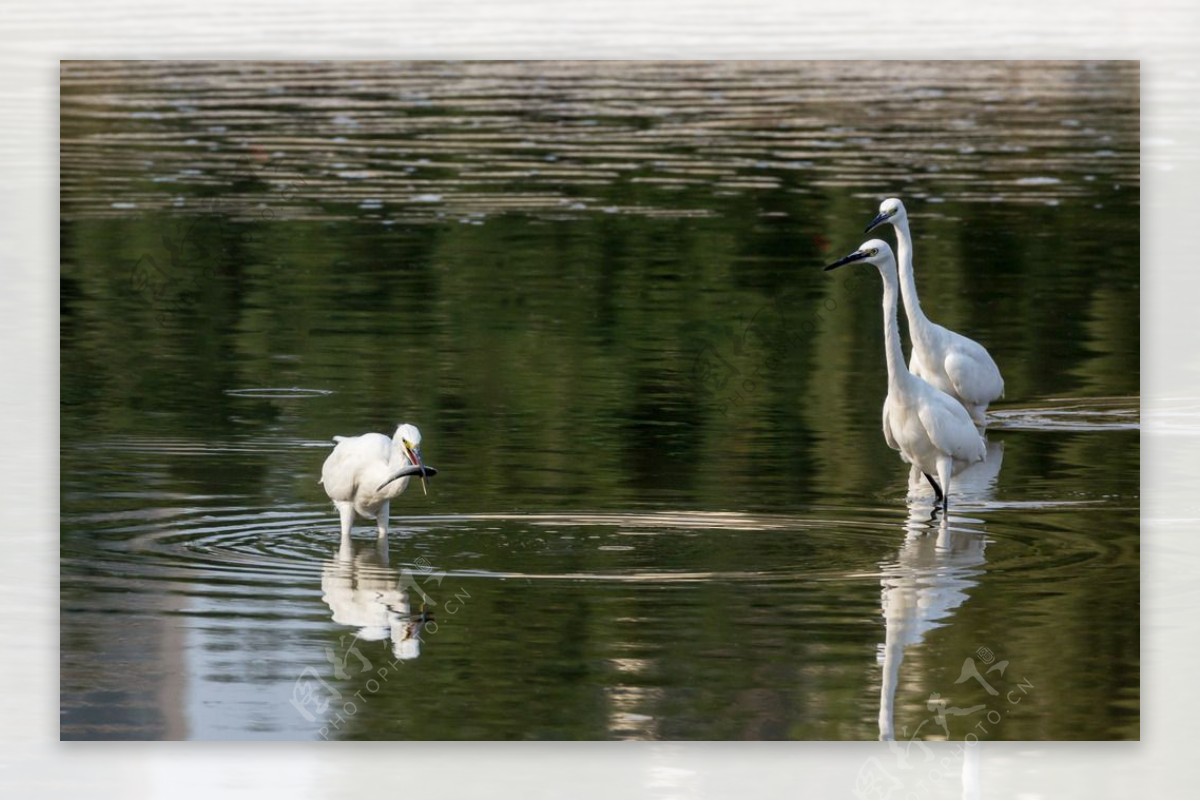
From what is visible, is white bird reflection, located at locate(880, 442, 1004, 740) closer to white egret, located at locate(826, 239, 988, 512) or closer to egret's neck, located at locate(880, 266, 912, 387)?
white egret, located at locate(826, 239, 988, 512)

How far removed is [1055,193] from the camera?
731 centimetres

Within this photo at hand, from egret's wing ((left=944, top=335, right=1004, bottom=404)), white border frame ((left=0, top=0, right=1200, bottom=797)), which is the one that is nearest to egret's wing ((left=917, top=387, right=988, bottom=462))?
egret's wing ((left=944, top=335, right=1004, bottom=404))

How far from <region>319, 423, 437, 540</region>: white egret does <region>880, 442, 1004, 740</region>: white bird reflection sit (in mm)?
1315

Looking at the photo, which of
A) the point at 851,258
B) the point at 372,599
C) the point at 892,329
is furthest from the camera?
the point at 892,329

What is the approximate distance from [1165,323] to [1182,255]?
20 centimetres

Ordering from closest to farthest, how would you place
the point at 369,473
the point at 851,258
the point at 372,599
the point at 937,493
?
the point at 372,599, the point at 369,473, the point at 851,258, the point at 937,493

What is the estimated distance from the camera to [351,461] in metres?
7.03

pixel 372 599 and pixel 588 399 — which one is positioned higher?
pixel 588 399

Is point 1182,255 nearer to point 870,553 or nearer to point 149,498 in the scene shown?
point 870,553

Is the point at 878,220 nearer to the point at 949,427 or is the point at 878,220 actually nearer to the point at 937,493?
the point at 949,427

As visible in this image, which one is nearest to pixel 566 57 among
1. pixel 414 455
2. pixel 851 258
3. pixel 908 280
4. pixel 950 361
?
pixel 851 258

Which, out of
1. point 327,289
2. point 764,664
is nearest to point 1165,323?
point 764,664

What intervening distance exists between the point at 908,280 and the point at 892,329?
505 millimetres

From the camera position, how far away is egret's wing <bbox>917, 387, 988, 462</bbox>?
24.7 feet
